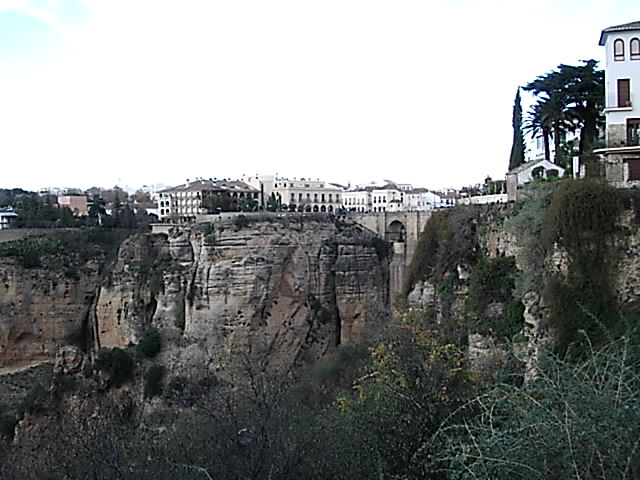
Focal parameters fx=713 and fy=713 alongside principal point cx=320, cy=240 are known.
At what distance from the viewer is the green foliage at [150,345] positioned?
2633 centimetres

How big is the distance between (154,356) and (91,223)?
17.1 m

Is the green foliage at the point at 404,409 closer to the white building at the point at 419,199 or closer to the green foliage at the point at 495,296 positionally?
the green foliage at the point at 495,296

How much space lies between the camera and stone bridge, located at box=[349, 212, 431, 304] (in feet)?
92.2

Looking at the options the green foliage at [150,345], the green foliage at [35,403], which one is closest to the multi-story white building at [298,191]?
the green foliage at [150,345]

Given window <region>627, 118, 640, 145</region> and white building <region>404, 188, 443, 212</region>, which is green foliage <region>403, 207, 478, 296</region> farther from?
white building <region>404, 188, 443, 212</region>

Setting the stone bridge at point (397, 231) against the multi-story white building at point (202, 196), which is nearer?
the stone bridge at point (397, 231)

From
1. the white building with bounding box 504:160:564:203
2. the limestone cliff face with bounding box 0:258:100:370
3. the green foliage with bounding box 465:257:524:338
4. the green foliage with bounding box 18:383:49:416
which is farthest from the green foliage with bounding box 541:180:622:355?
the limestone cliff face with bounding box 0:258:100:370

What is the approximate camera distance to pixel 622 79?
626 inches

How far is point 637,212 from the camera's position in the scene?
12398mm

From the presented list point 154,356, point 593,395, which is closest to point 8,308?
point 154,356

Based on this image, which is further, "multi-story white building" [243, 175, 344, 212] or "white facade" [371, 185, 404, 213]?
"white facade" [371, 185, 404, 213]

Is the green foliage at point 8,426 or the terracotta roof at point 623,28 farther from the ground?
the terracotta roof at point 623,28

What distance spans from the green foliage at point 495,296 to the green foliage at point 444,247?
132 centimetres

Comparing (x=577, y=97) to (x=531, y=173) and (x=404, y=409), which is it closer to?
(x=531, y=173)
